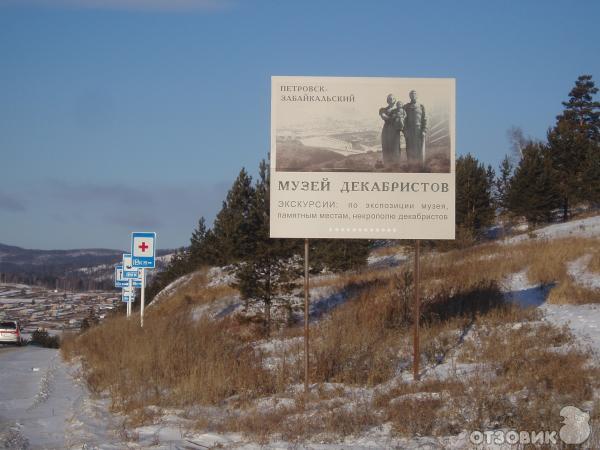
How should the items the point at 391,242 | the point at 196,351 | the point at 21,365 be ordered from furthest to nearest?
the point at 391,242
the point at 21,365
the point at 196,351

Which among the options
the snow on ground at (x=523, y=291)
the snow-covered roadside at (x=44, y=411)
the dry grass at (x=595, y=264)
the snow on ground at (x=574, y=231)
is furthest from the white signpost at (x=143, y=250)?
the snow on ground at (x=574, y=231)

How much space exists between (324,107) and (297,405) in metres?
4.41

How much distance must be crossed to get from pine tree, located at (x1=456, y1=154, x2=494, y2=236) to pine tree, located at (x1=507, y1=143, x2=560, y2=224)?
5.32 ft

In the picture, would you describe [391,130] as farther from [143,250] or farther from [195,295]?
[195,295]

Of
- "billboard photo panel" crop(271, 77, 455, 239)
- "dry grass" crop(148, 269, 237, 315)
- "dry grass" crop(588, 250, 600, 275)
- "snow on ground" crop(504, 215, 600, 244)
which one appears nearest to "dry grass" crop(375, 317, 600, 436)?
"billboard photo panel" crop(271, 77, 455, 239)

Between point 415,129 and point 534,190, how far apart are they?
32015 millimetres

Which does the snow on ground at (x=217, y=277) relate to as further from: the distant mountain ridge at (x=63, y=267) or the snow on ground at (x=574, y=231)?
the distant mountain ridge at (x=63, y=267)

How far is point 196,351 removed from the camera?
1201 cm

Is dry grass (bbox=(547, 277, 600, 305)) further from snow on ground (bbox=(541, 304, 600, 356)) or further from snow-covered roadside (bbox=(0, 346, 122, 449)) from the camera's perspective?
snow-covered roadside (bbox=(0, 346, 122, 449))

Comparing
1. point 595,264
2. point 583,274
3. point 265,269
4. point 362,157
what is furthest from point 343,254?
point 362,157

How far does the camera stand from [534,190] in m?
40.5

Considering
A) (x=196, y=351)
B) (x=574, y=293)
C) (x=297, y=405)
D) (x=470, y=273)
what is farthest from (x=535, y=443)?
(x=470, y=273)

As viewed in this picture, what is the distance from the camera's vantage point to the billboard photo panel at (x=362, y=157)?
1065 cm

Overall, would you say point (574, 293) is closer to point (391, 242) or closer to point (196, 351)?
point (196, 351)
